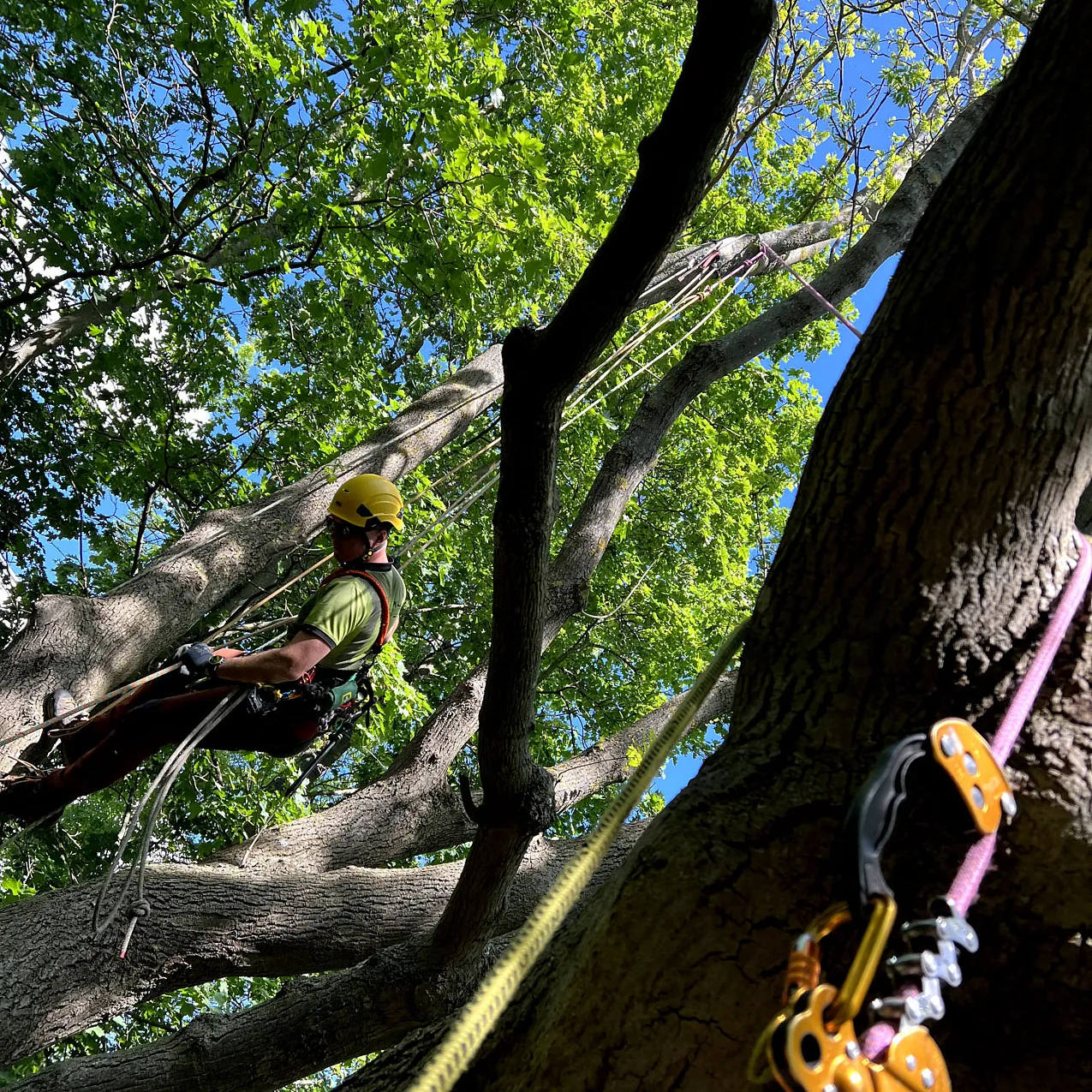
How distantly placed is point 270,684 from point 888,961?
118 inches

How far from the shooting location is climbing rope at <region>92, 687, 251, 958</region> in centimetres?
290

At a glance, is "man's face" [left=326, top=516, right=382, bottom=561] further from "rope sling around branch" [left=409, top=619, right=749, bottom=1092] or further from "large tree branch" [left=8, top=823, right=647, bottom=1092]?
"rope sling around branch" [left=409, top=619, right=749, bottom=1092]

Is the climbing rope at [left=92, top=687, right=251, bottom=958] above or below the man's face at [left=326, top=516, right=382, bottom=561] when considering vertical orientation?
below

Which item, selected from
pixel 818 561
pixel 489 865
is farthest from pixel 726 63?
pixel 489 865

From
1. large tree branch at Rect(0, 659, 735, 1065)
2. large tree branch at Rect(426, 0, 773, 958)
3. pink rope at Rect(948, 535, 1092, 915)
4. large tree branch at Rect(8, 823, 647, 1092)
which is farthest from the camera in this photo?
large tree branch at Rect(0, 659, 735, 1065)

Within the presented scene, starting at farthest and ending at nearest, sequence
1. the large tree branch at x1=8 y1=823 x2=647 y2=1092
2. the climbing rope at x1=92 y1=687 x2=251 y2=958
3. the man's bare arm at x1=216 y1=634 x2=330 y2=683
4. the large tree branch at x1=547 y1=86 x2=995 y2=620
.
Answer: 1. the large tree branch at x1=547 y1=86 x2=995 y2=620
2. the man's bare arm at x1=216 y1=634 x2=330 y2=683
3. the large tree branch at x1=8 y1=823 x2=647 y2=1092
4. the climbing rope at x1=92 y1=687 x2=251 y2=958

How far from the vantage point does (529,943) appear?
0.85 meters

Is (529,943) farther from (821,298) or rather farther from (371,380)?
(371,380)

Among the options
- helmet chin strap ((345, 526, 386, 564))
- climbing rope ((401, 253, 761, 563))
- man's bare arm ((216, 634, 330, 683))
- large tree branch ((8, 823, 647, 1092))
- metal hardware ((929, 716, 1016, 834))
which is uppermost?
climbing rope ((401, 253, 761, 563))

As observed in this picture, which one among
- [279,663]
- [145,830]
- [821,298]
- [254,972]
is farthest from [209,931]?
[821,298]

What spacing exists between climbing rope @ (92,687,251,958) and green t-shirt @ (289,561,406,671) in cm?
40

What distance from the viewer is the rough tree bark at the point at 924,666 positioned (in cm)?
101

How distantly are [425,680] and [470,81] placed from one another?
26.1 feet

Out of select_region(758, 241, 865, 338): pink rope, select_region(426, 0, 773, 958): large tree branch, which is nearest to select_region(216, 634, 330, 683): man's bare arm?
select_region(426, 0, 773, 958): large tree branch
